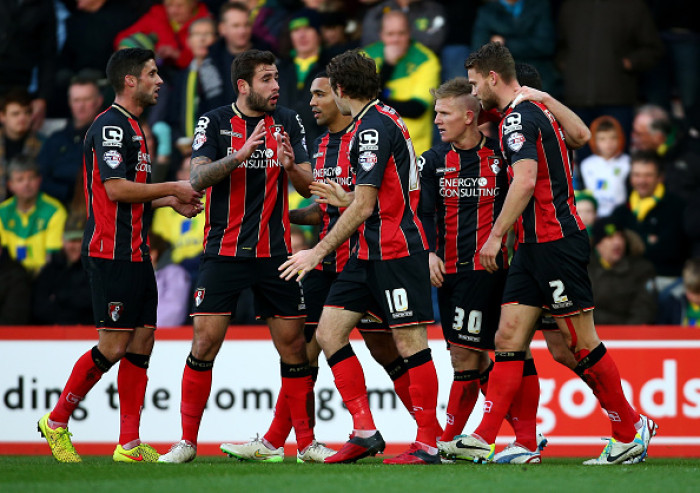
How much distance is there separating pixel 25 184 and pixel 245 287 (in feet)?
15.3

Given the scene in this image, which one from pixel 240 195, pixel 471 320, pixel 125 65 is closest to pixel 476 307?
pixel 471 320

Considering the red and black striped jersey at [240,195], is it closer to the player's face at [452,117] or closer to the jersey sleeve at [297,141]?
the jersey sleeve at [297,141]

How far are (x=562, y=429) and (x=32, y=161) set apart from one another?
230 inches

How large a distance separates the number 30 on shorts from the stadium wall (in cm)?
193

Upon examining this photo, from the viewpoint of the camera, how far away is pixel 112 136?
7.42 metres

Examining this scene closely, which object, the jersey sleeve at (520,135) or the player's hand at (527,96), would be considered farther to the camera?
the player's hand at (527,96)

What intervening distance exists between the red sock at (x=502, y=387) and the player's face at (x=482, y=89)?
1.57 metres

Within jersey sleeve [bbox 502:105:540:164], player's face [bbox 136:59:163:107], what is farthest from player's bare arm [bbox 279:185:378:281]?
player's face [bbox 136:59:163:107]

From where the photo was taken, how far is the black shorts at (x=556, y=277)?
691 cm

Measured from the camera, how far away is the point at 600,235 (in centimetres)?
1044

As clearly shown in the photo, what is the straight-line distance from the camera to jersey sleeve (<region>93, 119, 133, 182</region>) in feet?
24.2

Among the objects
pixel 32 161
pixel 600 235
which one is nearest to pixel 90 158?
pixel 32 161

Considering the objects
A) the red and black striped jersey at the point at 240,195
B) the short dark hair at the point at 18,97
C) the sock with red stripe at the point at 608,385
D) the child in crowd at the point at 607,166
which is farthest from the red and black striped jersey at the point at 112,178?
the child in crowd at the point at 607,166

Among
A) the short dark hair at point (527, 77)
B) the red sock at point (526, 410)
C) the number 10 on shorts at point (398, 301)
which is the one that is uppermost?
the short dark hair at point (527, 77)
